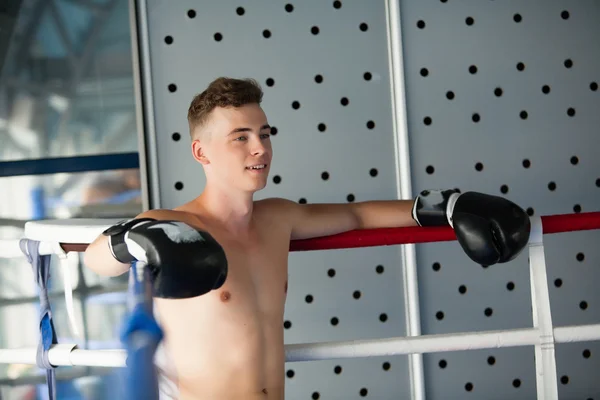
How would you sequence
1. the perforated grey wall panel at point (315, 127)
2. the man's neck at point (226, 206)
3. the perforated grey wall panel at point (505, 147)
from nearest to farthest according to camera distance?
the man's neck at point (226, 206), the perforated grey wall panel at point (315, 127), the perforated grey wall panel at point (505, 147)

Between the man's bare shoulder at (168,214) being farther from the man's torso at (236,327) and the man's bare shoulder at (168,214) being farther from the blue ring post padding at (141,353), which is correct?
the blue ring post padding at (141,353)

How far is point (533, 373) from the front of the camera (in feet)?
7.96

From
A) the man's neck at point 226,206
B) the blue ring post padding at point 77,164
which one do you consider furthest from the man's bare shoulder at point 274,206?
the blue ring post padding at point 77,164

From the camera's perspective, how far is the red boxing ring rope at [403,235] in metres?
1.43

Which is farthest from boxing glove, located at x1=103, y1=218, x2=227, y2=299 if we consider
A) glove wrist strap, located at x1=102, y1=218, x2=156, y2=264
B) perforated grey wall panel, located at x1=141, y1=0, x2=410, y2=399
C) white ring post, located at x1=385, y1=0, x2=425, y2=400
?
white ring post, located at x1=385, y1=0, x2=425, y2=400

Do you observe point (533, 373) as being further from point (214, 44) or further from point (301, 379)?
point (214, 44)

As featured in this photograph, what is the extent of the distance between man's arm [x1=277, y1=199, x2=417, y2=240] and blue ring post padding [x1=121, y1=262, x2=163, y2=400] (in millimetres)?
691

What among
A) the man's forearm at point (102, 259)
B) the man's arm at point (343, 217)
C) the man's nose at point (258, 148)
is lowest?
the man's forearm at point (102, 259)

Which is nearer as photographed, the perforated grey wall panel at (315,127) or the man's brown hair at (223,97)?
the man's brown hair at (223,97)

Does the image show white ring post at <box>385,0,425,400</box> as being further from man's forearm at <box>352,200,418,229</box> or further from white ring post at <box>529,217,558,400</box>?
white ring post at <box>529,217,558,400</box>

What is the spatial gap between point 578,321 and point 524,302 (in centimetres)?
23

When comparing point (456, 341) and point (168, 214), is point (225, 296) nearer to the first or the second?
point (168, 214)

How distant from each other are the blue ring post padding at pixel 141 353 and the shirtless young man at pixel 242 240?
292mm

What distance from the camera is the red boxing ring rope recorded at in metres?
1.43
